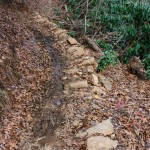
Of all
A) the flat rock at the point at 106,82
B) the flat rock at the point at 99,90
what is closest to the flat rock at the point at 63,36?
the flat rock at the point at 106,82

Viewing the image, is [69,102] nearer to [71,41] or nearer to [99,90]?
[99,90]

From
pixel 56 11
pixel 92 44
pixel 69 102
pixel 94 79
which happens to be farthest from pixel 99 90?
pixel 56 11

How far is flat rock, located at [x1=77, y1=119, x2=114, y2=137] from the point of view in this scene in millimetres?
5770

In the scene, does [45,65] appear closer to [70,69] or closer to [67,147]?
[70,69]

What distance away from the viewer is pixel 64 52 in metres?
8.90

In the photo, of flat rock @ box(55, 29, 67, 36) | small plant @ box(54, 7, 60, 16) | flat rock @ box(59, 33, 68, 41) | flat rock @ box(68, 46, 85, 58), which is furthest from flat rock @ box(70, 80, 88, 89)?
small plant @ box(54, 7, 60, 16)

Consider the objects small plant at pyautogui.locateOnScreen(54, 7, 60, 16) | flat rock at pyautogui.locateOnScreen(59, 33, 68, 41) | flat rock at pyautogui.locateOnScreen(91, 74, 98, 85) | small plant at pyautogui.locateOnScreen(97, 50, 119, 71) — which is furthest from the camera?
small plant at pyautogui.locateOnScreen(54, 7, 60, 16)

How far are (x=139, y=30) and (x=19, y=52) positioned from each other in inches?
139

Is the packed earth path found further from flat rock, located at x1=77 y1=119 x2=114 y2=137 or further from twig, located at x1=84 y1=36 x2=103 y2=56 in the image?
twig, located at x1=84 y1=36 x2=103 y2=56

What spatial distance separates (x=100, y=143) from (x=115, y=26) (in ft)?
17.8

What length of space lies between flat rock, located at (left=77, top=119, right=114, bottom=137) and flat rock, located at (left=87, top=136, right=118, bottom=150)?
0.50ft

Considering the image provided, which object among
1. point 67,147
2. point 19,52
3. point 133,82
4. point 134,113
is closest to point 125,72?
point 133,82

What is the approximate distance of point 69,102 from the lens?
6.77 m

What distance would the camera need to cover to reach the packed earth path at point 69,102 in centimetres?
568
